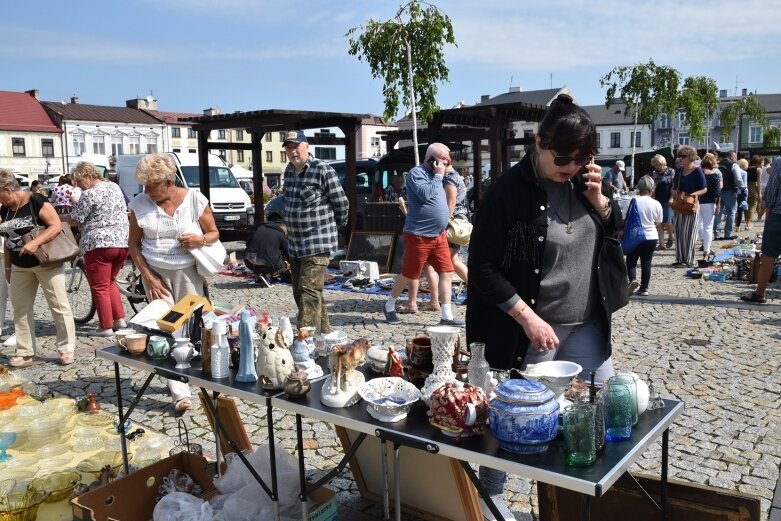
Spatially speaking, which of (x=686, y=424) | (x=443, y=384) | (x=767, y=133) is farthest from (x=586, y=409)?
(x=767, y=133)

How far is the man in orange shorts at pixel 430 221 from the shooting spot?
263 inches

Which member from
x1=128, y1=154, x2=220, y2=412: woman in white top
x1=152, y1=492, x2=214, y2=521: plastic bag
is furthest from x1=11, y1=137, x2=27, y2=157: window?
x1=152, y1=492, x2=214, y2=521: plastic bag

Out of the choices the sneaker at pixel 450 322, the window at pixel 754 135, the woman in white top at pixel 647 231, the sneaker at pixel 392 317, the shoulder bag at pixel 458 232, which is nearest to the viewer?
the sneaker at pixel 450 322

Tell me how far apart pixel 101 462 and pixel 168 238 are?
151cm

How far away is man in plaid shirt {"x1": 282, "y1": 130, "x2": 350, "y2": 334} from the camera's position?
17.3 feet

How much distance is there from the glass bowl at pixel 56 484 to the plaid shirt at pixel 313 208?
95.4 inches

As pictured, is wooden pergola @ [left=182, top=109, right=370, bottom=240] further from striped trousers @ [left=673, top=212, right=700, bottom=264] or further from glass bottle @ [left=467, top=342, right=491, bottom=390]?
glass bottle @ [left=467, top=342, right=491, bottom=390]

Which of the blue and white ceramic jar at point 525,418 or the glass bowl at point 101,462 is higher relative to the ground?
the blue and white ceramic jar at point 525,418

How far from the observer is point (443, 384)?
231 centimetres

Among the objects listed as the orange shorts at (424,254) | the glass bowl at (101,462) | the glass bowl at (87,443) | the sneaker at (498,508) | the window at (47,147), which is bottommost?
the glass bowl at (87,443)

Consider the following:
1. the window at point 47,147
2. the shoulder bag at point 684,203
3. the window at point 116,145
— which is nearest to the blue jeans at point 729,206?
the shoulder bag at point 684,203

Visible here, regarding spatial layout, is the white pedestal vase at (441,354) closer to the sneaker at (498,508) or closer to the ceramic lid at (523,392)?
the ceramic lid at (523,392)

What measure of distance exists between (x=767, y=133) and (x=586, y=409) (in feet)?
199

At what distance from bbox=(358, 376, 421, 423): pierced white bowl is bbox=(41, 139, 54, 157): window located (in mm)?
61313
